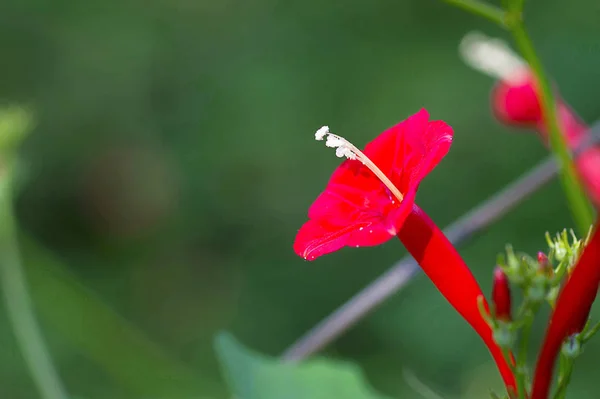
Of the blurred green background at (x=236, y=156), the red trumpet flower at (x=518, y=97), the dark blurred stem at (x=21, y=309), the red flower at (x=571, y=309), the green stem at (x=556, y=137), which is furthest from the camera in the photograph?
the blurred green background at (x=236, y=156)

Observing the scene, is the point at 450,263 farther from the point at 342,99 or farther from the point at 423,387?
the point at 342,99

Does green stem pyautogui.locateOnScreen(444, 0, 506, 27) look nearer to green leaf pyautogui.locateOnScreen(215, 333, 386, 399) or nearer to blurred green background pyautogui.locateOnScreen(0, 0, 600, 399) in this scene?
green leaf pyautogui.locateOnScreen(215, 333, 386, 399)

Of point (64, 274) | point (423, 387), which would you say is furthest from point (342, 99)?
point (423, 387)

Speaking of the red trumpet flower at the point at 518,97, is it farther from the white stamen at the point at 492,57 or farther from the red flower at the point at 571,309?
the red flower at the point at 571,309

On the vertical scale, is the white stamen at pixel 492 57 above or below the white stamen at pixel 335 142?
above

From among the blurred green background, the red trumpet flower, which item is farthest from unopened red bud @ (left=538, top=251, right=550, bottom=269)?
the blurred green background

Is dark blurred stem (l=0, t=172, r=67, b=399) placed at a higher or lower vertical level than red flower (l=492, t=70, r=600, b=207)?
lower

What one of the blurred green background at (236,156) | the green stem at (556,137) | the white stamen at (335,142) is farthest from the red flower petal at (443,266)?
the blurred green background at (236,156)
